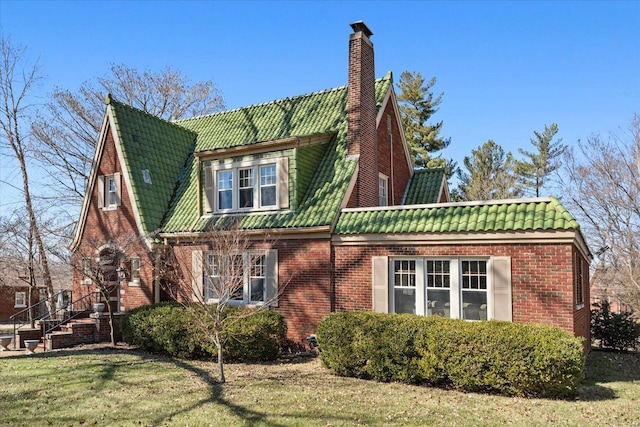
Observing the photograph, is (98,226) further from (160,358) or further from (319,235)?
(319,235)

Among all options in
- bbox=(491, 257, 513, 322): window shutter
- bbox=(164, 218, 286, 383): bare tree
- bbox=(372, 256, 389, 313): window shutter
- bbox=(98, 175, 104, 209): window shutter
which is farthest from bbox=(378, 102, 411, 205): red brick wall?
bbox=(98, 175, 104, 209): window shutter

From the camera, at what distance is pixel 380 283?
40.5 feet

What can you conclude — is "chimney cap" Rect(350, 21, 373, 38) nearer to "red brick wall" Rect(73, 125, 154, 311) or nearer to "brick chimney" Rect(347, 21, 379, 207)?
"brick chimney" Rect(347, 21, 379, 207)

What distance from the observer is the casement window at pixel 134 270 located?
1658 centimetres

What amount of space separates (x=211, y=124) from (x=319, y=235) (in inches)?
390

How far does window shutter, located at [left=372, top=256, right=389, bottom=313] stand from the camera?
12.2m

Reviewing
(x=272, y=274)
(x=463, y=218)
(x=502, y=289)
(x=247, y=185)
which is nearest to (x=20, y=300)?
(x=247, y=185)

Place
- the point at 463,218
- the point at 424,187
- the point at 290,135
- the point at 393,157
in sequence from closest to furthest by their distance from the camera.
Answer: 1. the point at 463,218
2. the point at 290,135
3. the point at 393,157
4. the point at 424,187

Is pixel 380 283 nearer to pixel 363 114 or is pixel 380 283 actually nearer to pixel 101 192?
pixel 363 114

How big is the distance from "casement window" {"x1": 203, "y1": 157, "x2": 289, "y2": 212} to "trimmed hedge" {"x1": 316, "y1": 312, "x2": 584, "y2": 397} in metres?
5.17

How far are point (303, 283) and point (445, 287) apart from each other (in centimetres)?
412

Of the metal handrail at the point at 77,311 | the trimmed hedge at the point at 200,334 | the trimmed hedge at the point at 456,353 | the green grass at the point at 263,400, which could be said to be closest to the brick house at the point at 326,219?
the metal handrail at the point at 77,311

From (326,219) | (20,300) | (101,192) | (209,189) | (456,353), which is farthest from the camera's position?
(20,300)

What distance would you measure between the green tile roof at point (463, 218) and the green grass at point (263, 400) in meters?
3.64
